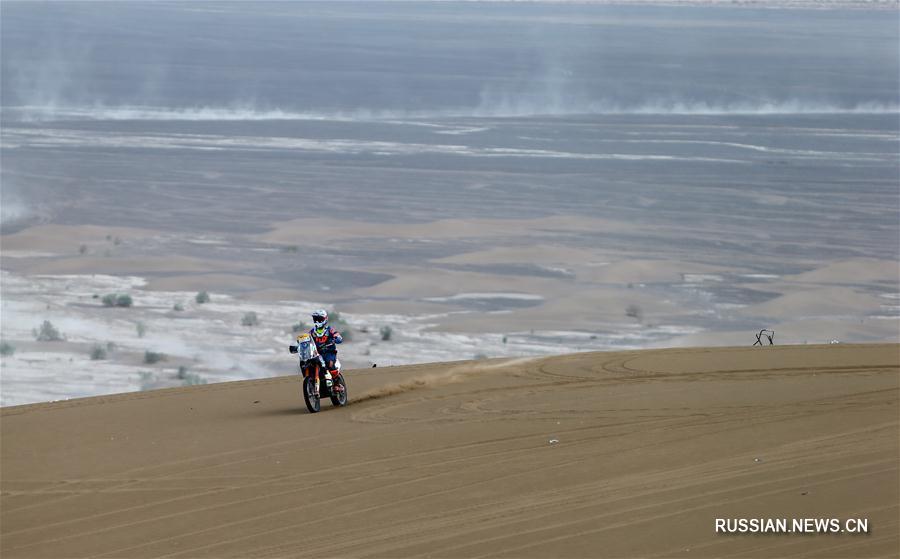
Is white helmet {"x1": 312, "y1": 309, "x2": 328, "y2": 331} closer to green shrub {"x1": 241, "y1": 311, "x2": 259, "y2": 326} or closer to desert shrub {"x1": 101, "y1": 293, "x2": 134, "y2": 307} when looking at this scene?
green shrub {"x1": 241, "y1": 311, "x2": 259, "y2": 326}

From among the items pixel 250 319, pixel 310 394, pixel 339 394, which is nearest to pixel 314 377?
pixel 310 394

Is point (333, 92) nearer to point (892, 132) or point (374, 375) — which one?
point (892, 132)

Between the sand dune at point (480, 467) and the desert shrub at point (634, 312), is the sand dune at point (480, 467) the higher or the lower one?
the lower one

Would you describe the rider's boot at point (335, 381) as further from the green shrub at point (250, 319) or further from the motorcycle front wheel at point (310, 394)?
the green shrub at point (250, 319)

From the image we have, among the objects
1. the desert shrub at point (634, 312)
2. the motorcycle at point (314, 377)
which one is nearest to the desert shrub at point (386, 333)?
the desert shrub at point (634, 312)

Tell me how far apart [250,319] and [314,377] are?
1466 cm

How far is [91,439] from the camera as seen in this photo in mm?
14195

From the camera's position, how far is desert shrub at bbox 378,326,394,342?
27.7 m

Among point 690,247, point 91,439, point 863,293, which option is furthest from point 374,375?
point 690,247

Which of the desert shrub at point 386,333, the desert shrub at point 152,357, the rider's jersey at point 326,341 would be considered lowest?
the rider's jersey at point 326,341

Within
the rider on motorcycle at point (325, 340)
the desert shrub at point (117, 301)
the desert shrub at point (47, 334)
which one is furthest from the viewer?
the desert shrub at point (117, 301)

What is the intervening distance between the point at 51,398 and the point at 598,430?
11138mm

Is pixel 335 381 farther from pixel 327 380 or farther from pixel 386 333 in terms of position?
pixel 386 333

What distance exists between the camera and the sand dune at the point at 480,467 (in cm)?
1018
